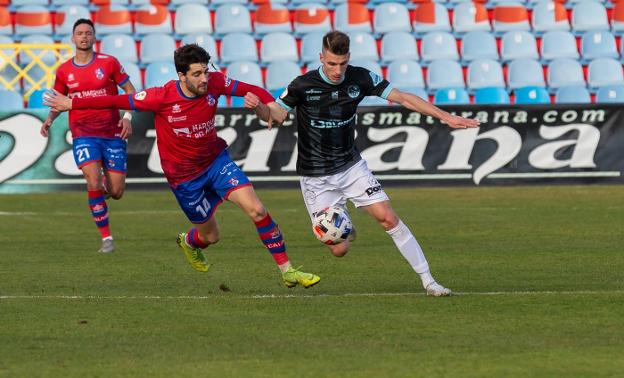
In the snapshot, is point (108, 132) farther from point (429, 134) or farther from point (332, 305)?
point (429, 134)

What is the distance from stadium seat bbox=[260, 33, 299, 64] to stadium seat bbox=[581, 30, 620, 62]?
5421 mm

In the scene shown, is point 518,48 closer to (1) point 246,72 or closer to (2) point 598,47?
(2) point 598,47

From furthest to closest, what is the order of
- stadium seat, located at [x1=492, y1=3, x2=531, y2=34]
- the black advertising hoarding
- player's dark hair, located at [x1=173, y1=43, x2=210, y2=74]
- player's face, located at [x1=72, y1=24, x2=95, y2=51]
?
stadium seat, located at [x1=492, y1=3, x2=531, y2=34], the black advertising hoarding, player's face, located at [x1=72, y1=24, x2=95, y2=51], player's dark hair, located at [x1=173, y1=43, x2=210, y2=74]

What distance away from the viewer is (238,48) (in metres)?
23.4

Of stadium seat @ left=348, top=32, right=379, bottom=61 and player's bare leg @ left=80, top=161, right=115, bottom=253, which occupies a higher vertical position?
player's bare leg @ left=80, top=161, right=115, bottom=253

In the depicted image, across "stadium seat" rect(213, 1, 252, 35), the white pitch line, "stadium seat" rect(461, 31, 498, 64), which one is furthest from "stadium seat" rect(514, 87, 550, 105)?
the white pitch line

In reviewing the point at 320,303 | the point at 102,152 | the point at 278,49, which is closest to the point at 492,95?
the point at 278,49

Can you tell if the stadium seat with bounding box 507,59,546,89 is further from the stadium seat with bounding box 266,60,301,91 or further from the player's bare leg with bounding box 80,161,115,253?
the player's bare leg with bounding box 80,161,115,253

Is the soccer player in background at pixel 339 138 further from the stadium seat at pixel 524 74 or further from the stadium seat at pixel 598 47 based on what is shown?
the stadium seat at pixel 598 47

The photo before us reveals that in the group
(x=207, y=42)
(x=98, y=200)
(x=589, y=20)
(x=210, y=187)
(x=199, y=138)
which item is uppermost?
(x=199, y=138)

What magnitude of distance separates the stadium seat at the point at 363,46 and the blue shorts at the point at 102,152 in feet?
33.4

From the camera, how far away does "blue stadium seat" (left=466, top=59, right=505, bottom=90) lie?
76.2 feet

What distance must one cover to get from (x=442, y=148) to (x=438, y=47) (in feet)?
14.9

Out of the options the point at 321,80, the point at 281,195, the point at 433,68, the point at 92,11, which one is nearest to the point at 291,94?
the point at 321,80
